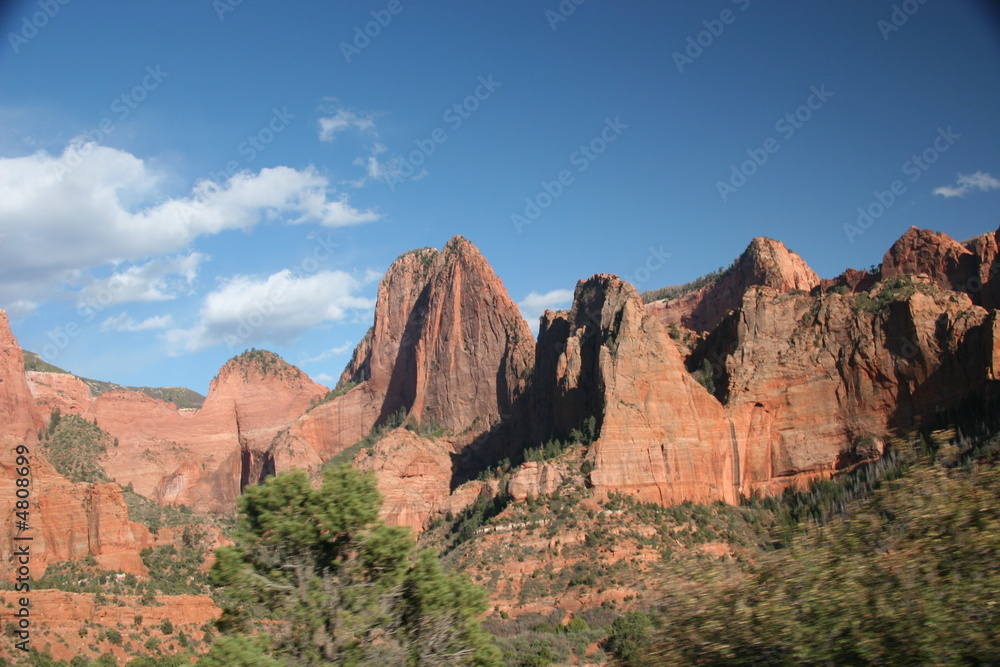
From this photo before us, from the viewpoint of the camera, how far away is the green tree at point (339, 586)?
21672 millimetres

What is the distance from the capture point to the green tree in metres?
21.7

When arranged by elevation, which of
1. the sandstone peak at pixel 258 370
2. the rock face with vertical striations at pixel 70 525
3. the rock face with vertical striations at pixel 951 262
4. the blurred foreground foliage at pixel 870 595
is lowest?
the blurred foreground foliage at pixel 870 595

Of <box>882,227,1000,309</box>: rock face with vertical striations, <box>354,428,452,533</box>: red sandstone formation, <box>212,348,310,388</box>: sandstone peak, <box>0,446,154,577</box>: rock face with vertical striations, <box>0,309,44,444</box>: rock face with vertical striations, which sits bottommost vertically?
<box>0,446,154,577</box>: rock face with vertical striations

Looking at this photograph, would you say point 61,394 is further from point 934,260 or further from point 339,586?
point 934,260

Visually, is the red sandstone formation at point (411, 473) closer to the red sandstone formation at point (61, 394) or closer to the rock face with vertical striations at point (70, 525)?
the red sandstone formation at point (61, 394)

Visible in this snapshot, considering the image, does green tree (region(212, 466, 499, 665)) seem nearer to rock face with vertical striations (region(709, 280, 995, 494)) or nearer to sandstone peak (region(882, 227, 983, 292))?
rock face with vertical striations (region(709, 280, 995, 494))

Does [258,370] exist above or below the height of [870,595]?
above

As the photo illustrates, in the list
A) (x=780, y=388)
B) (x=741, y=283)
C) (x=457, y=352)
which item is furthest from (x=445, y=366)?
(x=780, y=388)

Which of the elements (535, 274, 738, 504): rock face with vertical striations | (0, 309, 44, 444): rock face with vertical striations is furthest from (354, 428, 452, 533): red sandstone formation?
(0, 309, 44, 444): rock face with vertical striations

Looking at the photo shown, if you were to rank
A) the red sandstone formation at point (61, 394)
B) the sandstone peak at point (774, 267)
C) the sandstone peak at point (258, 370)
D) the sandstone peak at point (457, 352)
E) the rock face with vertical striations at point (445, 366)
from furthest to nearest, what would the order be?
the sandstone peak at point (258, 370)
the sandstone peak at point (457, 352)
the rock face with vertical striations at point (445, 366)
the sandstone peak at point (774, 267)
the red sandstone formation at point (61, 394)

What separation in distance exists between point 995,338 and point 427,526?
62.0m

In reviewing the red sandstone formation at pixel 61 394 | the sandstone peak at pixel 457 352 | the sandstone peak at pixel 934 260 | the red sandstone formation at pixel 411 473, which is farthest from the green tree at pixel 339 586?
the sandstone peak at pixel 457 352

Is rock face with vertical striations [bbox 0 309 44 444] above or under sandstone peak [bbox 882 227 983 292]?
under

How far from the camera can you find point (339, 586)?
73.6ft
